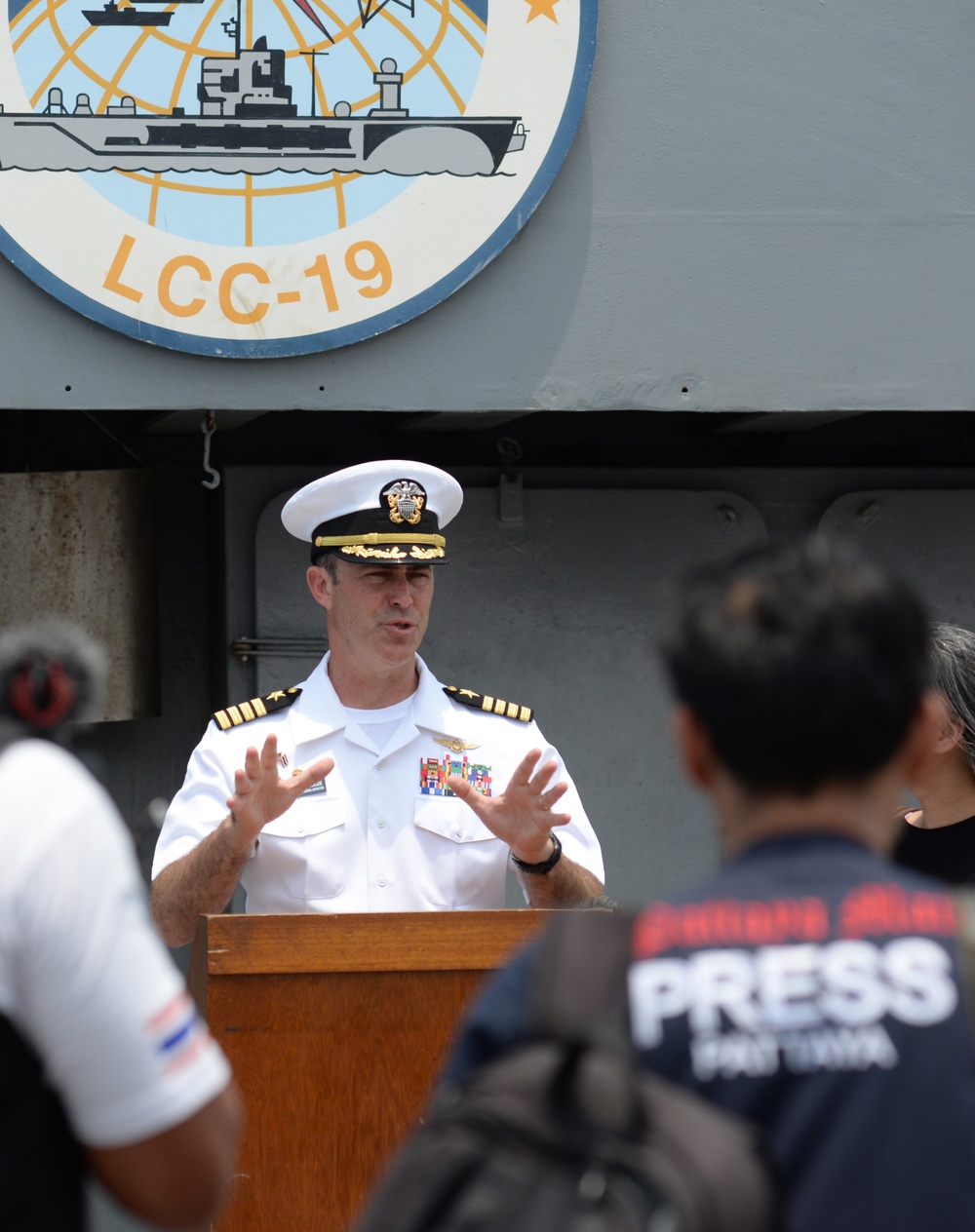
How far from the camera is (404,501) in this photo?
9.80 feet

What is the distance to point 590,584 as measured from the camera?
3.65m

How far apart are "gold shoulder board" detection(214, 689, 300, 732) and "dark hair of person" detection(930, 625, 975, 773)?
1.14m

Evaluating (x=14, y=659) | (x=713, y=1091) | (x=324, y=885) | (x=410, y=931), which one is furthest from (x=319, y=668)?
(x=713, y=1091)

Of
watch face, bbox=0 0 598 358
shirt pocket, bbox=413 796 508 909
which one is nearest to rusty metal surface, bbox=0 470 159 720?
watch face, bbox=0 0 598 358

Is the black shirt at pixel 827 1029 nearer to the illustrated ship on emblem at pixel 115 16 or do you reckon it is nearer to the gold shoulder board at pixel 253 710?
the gold shoulder board at pixel 253 710

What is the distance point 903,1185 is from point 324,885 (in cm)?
173

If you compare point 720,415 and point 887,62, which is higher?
point 887,62

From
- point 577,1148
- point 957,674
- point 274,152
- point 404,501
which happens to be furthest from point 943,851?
point 274,152

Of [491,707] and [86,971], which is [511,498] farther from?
[86,971]

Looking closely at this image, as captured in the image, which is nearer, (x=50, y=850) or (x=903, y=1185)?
(x=903, y=1185)

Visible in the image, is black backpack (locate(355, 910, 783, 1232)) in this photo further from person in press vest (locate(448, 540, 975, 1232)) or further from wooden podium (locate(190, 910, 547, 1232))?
wooden podium (locate(190, 910, 547, 1232))

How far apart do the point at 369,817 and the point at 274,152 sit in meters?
1.29

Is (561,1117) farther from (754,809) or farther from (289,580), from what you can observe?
(289,580)

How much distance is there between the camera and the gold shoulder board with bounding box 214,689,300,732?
2.85 metres
